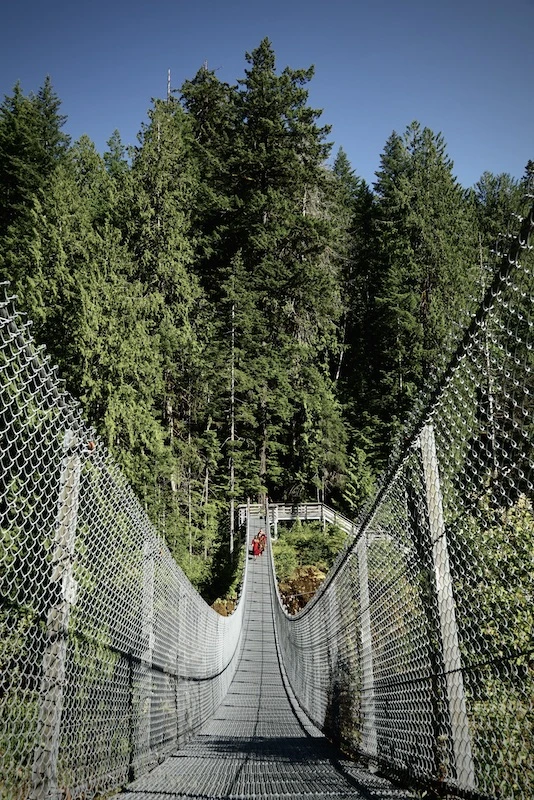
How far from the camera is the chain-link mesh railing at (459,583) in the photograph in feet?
4.84

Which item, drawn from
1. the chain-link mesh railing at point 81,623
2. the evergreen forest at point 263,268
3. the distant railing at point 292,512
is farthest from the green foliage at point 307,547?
the chain-link mesh railing at point 81,623

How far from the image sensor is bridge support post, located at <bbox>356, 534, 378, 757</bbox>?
2.70 metres

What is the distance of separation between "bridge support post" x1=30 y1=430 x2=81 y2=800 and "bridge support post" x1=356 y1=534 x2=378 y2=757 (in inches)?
60.4

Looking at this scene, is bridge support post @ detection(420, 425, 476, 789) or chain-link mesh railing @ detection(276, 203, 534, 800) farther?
bridge support post @ detection(420, 425, 476, 789)

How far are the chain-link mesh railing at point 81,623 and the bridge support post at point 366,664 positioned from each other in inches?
42.5

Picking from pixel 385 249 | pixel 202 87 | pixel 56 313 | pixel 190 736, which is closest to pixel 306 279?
pixel 385 249

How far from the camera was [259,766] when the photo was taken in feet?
9.62

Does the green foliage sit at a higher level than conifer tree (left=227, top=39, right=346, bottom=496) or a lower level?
lower

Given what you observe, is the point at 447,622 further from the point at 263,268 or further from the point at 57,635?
the point at 263,268

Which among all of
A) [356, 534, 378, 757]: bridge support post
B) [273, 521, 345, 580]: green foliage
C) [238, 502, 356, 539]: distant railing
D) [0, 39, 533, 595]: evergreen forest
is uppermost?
[0, 39, 533, 595]: evergreen forest

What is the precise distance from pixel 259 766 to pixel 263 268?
69.8ft

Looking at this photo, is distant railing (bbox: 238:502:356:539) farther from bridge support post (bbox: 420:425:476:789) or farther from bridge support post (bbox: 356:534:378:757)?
bridge support post (bbox: 420:425:476:789)

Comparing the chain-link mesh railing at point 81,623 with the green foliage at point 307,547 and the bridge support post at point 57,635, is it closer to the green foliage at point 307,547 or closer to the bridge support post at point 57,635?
the bridge support post at point 57,635

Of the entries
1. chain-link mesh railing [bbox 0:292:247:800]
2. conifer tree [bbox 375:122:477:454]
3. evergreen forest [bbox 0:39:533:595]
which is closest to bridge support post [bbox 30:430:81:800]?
chain-link mesh railing [bbox 0:292:247:800]
